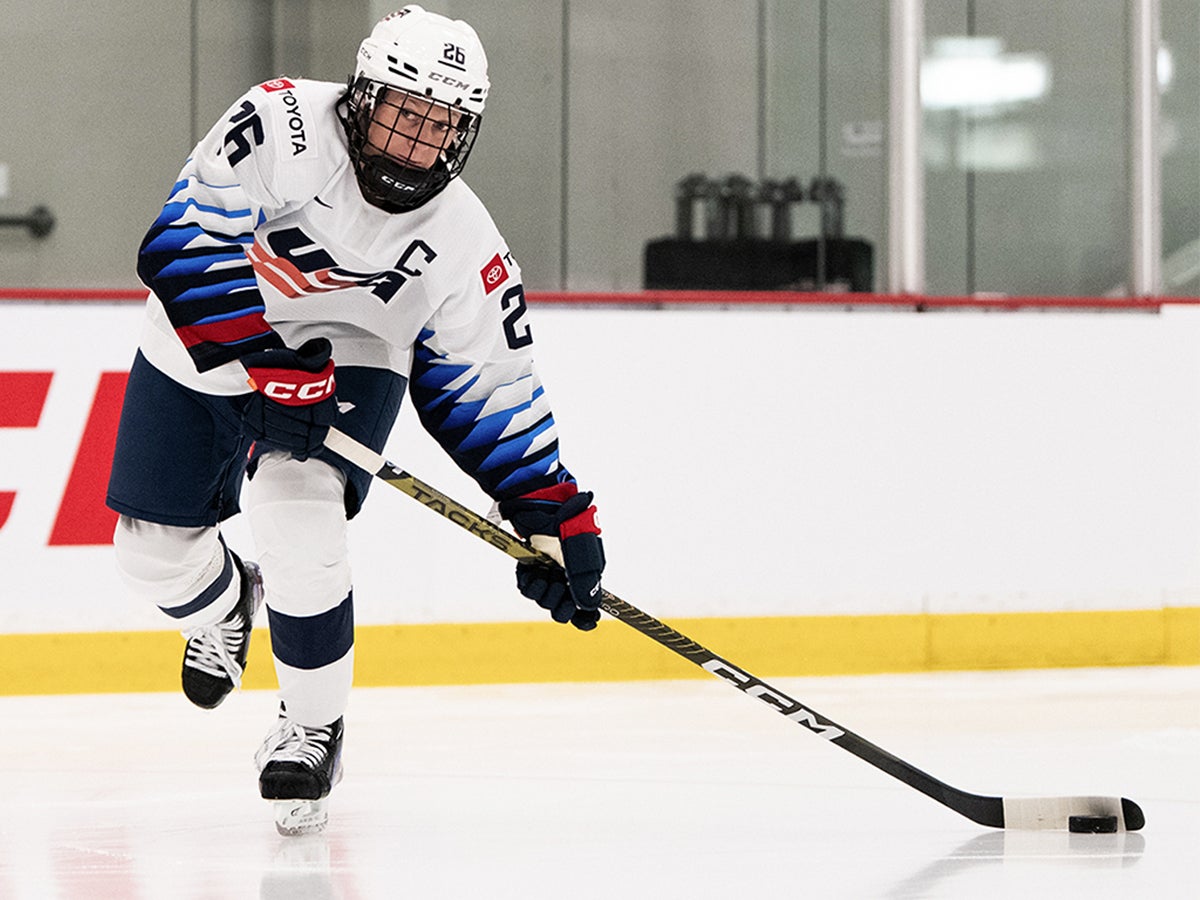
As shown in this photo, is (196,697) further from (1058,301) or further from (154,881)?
(1058,301)

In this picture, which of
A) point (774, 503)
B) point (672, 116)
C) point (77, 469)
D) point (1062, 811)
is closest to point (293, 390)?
point (1062, 811)

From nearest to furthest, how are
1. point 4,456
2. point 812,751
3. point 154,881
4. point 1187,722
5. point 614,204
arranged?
point 154,881, point 812,751, point 1187,722, point 4,456, point 614,204

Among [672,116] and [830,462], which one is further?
[672,116]

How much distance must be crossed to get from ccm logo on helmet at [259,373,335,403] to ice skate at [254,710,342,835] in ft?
1.48

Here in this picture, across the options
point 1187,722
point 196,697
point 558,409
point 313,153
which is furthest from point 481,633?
point 313,153

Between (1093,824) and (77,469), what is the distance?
2283mm

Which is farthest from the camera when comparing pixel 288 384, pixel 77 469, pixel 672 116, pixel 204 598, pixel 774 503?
pixel 672 116

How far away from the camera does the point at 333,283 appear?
212cm

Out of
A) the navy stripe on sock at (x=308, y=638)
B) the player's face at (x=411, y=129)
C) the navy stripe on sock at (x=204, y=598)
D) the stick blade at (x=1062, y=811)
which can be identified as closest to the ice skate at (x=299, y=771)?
the navy stripe on sock at (x=308, y=638)

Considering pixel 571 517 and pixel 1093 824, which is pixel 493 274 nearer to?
pixel 571 517

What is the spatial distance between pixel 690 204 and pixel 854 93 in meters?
0.56

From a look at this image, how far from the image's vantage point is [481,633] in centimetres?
365

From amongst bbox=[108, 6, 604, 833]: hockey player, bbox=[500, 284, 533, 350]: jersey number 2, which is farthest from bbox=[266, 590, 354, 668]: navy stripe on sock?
bbox=[500, 284, 533, 350]: jersey number 2

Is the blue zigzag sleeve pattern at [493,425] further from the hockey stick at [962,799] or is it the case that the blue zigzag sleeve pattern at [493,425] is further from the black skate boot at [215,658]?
the black skate boot at [215,658]
